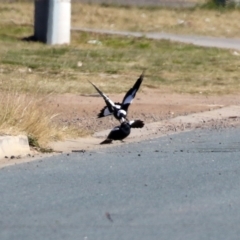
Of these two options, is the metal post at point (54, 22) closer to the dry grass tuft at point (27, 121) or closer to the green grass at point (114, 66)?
the green grass at point (114, 66)

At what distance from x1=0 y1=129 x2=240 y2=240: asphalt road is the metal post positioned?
14057 millimetres

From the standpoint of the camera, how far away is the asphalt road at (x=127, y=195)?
22.9 feet

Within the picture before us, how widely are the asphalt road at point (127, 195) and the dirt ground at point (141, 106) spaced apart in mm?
2388

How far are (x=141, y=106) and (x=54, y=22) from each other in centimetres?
1044

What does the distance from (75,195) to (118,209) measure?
2.26 feet

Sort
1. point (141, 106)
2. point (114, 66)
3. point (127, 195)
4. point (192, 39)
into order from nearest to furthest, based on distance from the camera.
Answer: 1. point (127, 195)
2. point (141, 106)
3. point (114, 66)
4. point (192, 39)

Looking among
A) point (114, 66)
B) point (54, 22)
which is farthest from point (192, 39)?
point (114, 66)

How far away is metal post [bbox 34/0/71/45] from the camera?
82.0ft

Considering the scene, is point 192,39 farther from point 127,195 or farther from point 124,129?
point 127,195

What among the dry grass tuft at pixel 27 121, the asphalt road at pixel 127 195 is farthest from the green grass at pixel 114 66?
the asphalt road at pixel 127 195

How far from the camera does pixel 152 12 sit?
123ft

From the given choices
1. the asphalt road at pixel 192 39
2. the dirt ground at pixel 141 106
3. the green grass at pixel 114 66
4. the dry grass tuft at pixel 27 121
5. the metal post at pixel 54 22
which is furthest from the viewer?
the asphalt road at pixel 192 39

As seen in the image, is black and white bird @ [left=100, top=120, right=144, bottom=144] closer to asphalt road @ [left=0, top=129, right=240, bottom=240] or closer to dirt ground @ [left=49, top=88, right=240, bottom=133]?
asphalt road @ [left=0, top=129, right=240, bottom=240]

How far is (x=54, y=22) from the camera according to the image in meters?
25.1
